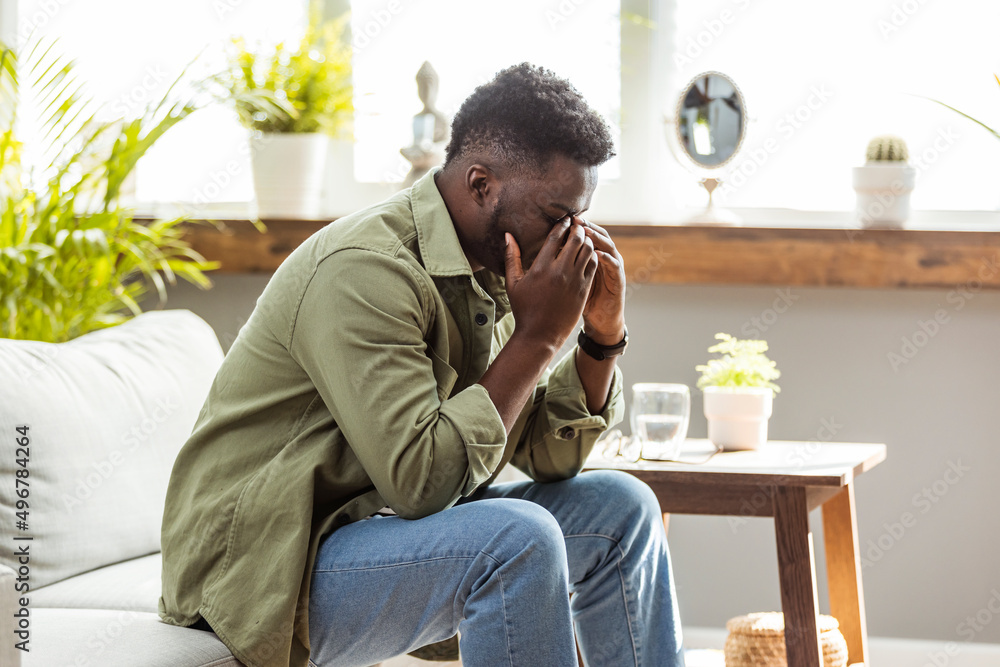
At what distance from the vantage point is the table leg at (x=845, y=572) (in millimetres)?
1840

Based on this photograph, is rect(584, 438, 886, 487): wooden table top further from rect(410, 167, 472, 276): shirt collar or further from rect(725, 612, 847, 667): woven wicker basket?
rect(410, 167, 472, 276): shirt collar

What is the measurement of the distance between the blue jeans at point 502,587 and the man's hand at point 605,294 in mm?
229

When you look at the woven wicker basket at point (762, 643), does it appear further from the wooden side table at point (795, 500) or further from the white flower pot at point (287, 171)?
the white flower pot at point (287, 171)

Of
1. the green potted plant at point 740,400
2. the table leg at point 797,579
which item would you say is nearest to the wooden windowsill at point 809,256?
the green potted plant at point 740,400

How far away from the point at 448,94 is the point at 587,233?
1227 millimetres

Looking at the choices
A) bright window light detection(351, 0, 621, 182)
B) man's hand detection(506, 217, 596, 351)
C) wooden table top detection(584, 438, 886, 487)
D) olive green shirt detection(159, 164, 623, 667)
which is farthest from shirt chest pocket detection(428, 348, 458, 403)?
bright window light detection(351, 0, 621, 182)

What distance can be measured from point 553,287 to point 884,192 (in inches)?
46.8

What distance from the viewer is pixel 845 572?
6.12ft

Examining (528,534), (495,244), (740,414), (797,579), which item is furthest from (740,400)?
(528,534)

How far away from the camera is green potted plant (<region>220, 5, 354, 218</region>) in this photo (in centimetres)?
227

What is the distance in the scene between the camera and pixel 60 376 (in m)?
1.52

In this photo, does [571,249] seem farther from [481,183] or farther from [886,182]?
[886,182]

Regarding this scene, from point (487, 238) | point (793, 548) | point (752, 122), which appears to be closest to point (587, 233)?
point (487, 238)

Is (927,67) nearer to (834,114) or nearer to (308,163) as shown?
(834,114)
